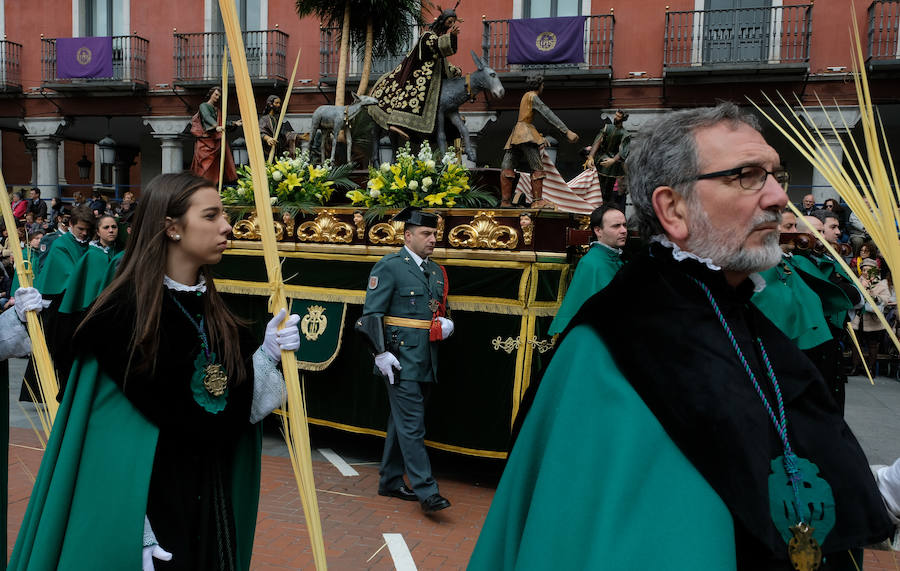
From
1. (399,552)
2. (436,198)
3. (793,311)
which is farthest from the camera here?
(436,198)

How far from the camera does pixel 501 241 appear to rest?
17.1 ft

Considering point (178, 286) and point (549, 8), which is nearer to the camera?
point (178, 286)

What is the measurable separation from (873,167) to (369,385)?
4.75 m

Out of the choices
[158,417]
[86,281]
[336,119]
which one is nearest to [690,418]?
[158,417]

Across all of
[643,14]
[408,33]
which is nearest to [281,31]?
[643,14]

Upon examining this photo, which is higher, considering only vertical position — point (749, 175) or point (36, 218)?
point (749, 175)

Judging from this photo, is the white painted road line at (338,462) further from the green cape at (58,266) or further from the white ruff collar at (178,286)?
the white ruff collar at (178,286)

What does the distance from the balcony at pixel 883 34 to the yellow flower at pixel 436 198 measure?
12.5 m

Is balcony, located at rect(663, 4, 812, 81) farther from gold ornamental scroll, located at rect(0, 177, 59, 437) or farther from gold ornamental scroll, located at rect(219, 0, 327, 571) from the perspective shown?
gold ornamental scroll, located at rect(219, 0, 327, 571)

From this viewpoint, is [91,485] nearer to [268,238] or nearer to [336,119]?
[268,238]

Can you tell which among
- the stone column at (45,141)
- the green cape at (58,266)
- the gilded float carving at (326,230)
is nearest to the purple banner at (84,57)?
the stone column at (45,141)

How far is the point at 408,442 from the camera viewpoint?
188 inches

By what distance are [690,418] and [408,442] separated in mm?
3542

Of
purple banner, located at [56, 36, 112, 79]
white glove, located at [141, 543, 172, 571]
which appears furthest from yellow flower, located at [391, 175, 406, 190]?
purple banner, located at [56, 36, 112, 79]
